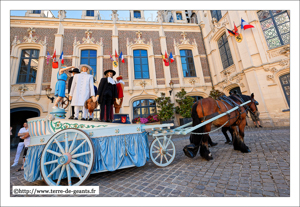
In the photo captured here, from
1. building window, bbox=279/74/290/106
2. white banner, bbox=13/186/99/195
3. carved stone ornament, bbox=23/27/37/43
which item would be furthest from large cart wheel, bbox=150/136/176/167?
carved stone ornament, bbox=23/27/37/43

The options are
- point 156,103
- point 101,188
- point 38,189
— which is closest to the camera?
point 38,189

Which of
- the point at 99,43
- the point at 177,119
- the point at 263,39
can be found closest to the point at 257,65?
the point at 263,39

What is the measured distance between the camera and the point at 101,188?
6.21ft

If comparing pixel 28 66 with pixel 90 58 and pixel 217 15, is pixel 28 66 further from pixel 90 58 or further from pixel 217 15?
pixel 217 15

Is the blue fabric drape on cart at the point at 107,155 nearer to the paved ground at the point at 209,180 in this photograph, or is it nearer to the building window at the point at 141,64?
the paved ground at the point at 209,180

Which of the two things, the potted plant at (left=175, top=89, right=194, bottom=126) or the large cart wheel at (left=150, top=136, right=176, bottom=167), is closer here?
the large cart wheel at (left=150, top=136, right=176, bottom=167)

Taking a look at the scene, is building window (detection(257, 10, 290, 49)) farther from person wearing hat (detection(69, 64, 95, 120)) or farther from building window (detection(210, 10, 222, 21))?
person wearing hat (detection(69, 64, 95, 120))

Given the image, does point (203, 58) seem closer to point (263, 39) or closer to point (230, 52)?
point (230, 52)

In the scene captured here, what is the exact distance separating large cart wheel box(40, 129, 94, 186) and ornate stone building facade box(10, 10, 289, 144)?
6872 mm

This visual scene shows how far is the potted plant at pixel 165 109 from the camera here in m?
8.15

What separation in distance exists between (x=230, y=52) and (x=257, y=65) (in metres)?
2.17

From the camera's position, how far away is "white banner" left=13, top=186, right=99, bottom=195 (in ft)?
5.57

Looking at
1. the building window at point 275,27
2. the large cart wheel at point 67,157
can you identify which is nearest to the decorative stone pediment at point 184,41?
the building window at point 275,27
